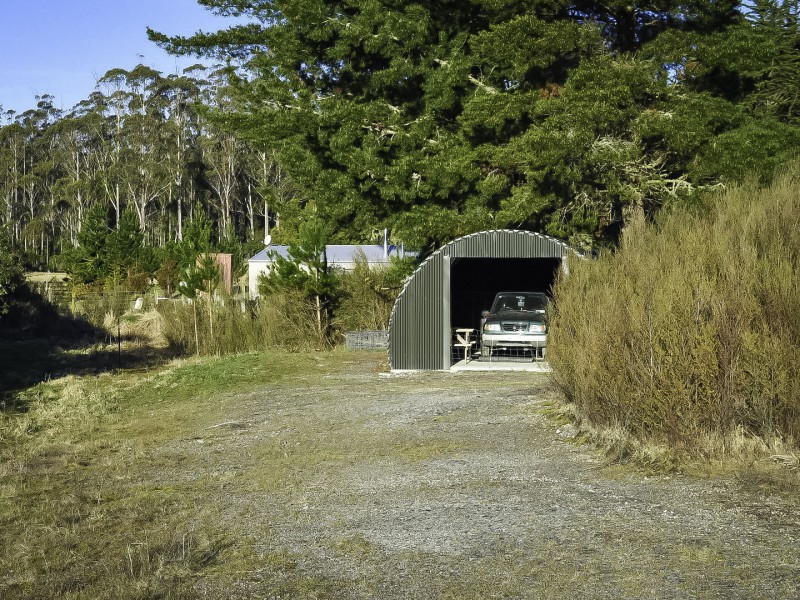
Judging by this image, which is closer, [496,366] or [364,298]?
[496,366]

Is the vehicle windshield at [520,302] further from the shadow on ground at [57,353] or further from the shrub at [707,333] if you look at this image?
the shrub at [707,333]

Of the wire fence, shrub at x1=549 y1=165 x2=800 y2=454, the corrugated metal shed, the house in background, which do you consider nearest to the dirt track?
shrub at x1=549 y1=165 x2=800 y2=454

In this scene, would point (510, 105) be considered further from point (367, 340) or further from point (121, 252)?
point (121, 252)

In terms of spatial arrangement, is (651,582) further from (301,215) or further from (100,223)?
(100,223)

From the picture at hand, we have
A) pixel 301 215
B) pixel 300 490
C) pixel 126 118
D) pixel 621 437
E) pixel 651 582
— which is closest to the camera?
pixel 651 582

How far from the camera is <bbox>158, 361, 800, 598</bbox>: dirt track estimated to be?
654 cm

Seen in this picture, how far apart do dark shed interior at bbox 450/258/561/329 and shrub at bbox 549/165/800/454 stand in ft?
57.5

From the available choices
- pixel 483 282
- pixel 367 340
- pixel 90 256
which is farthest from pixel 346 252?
pixel 90 256

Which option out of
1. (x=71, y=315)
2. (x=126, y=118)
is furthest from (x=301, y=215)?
(x=126, y=118)

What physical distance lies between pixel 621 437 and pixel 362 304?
1646cm

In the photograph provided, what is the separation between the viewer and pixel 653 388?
396 inches

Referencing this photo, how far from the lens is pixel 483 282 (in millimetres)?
29375

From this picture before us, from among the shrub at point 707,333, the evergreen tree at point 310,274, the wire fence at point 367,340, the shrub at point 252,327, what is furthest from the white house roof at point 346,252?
the shrub at point 707,333

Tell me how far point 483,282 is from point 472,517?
70.1 feet
